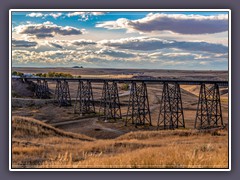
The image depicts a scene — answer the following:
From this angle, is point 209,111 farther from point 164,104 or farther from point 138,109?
point 138,109

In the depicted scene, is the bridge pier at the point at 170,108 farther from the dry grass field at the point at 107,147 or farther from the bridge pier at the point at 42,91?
the bridge pier at the point at 42,91

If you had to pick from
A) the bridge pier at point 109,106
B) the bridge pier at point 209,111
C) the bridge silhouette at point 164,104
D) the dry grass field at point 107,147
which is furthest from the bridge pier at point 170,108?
the dry grass field at point 107,147

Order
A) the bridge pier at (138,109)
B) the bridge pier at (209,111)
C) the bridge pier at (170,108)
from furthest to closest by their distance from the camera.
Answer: the bridge pier at (138,109) < the bridge pier at (170,108) < the bridge pier at (209,111)

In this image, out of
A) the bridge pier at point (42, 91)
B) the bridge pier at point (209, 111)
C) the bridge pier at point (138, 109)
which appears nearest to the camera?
the bridge pier at point (209, 111)

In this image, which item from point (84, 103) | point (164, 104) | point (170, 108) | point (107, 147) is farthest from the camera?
point (84, 103)

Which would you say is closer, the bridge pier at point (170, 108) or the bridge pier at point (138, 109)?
the bridge pier at point (170, 108)

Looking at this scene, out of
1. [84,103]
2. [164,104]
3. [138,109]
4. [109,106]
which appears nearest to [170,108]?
[164,104]

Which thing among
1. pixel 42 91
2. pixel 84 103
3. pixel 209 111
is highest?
pixel 42 91

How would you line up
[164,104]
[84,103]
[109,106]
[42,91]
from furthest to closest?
[42,91], [84,103], [109,106], [164,104]

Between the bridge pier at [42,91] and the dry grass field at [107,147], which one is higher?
the bridge pier at [42,91]

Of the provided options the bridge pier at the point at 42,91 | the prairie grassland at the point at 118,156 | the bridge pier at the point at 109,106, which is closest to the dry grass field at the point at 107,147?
the prairie grassland at the point at 118,156

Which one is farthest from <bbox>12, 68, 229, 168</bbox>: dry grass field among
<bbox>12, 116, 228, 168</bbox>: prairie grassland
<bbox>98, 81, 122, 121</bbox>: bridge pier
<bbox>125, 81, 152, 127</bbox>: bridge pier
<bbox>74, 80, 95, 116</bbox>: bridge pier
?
<bbox>74, 80, 95, 116</bbox>: bridge pier

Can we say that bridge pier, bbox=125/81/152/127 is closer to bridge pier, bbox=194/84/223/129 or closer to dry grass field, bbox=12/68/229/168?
bridge pier, bbox=194/84/223/129
